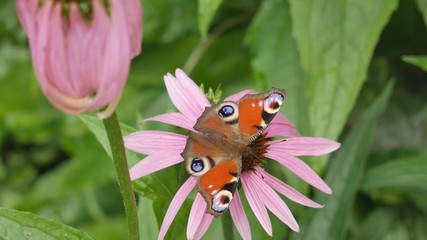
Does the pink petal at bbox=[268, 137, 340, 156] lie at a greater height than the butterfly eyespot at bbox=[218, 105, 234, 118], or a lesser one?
greater

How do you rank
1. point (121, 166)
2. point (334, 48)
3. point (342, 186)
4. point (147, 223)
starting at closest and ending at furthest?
point (121, 166) → point (147, 223) → point (342, 186) → point (334, 48)

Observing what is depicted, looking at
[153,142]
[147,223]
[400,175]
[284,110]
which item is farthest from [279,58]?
[153,142]

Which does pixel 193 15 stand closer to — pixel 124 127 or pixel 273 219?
pixel 273 219

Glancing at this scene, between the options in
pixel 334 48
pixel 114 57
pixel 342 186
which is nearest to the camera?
pixel 114 57

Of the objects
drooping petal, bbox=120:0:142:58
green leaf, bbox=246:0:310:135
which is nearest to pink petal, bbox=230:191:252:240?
drooping petal, bbox=120:0:142:58

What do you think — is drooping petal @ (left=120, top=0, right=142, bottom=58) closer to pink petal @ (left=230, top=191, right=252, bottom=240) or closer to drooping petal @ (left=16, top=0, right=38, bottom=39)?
drooping petal @ (left=16, top=0, right=38, bottom=39)

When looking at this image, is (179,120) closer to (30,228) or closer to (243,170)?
(243,170)
